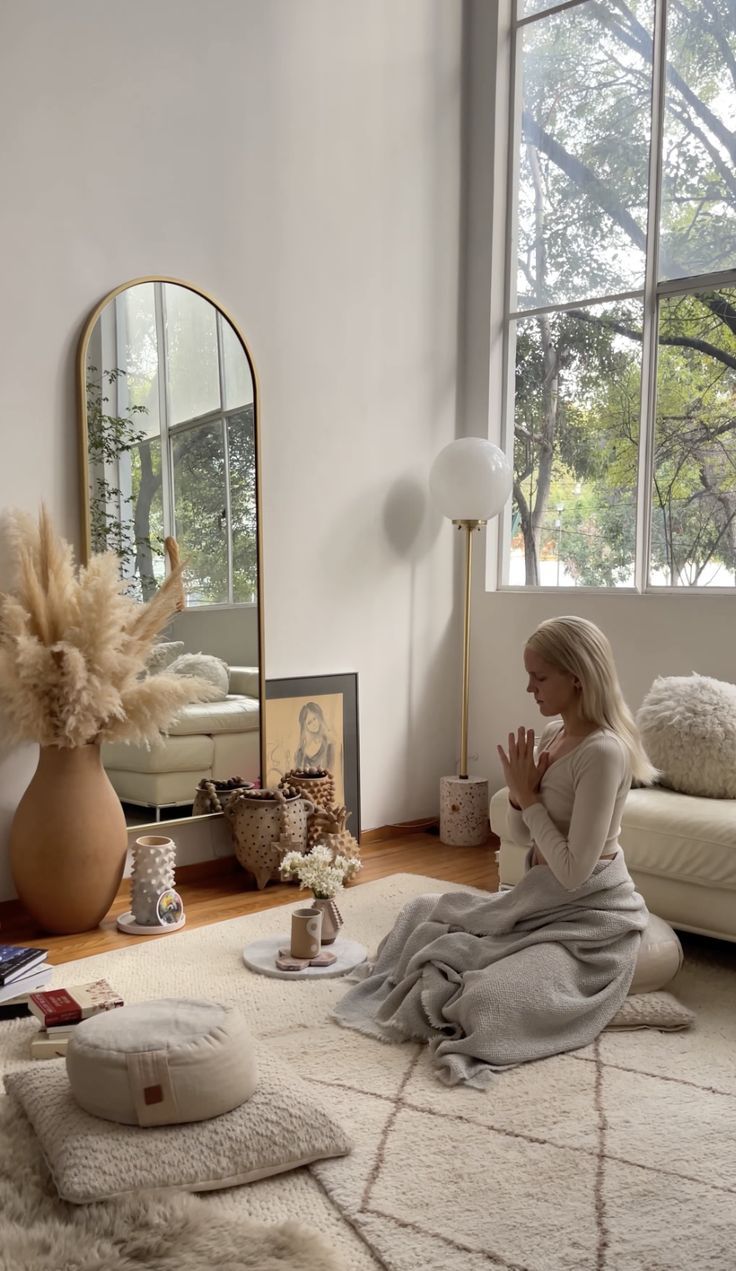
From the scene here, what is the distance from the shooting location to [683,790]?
3371mm

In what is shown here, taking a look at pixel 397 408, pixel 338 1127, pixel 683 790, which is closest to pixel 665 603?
pixel 683 790

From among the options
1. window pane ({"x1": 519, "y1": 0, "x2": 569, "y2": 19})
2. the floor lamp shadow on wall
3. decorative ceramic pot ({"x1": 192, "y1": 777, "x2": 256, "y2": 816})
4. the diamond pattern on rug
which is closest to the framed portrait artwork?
decorative ceramic pot ({"x1": 192, "y1": 777, "x2": 256, "y2": 816})

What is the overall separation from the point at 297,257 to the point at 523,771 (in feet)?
8.29

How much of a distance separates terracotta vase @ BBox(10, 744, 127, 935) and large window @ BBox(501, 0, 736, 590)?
7.70 ft

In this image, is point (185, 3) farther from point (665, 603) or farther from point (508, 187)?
point (665, 603)

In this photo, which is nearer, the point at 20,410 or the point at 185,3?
the point at 20,410

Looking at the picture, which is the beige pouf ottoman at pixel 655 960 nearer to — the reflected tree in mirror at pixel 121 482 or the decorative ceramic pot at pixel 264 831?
the decorative ceramic pot at pixel 264 831

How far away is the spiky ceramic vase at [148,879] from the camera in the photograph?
3.38m

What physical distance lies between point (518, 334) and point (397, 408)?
0.73m

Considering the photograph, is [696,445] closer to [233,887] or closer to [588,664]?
[588,664]

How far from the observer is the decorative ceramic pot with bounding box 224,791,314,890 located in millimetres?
3857

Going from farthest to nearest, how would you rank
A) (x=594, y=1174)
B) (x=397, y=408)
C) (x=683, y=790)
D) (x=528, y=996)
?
(x=397, y=408) → (x=683, y=790) → (x=528, y=996) → (x=594, y=1174)

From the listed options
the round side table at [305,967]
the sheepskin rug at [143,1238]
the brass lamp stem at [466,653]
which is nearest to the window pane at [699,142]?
the brass lamp stem at [466,653]

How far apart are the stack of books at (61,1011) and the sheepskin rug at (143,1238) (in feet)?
1.96
